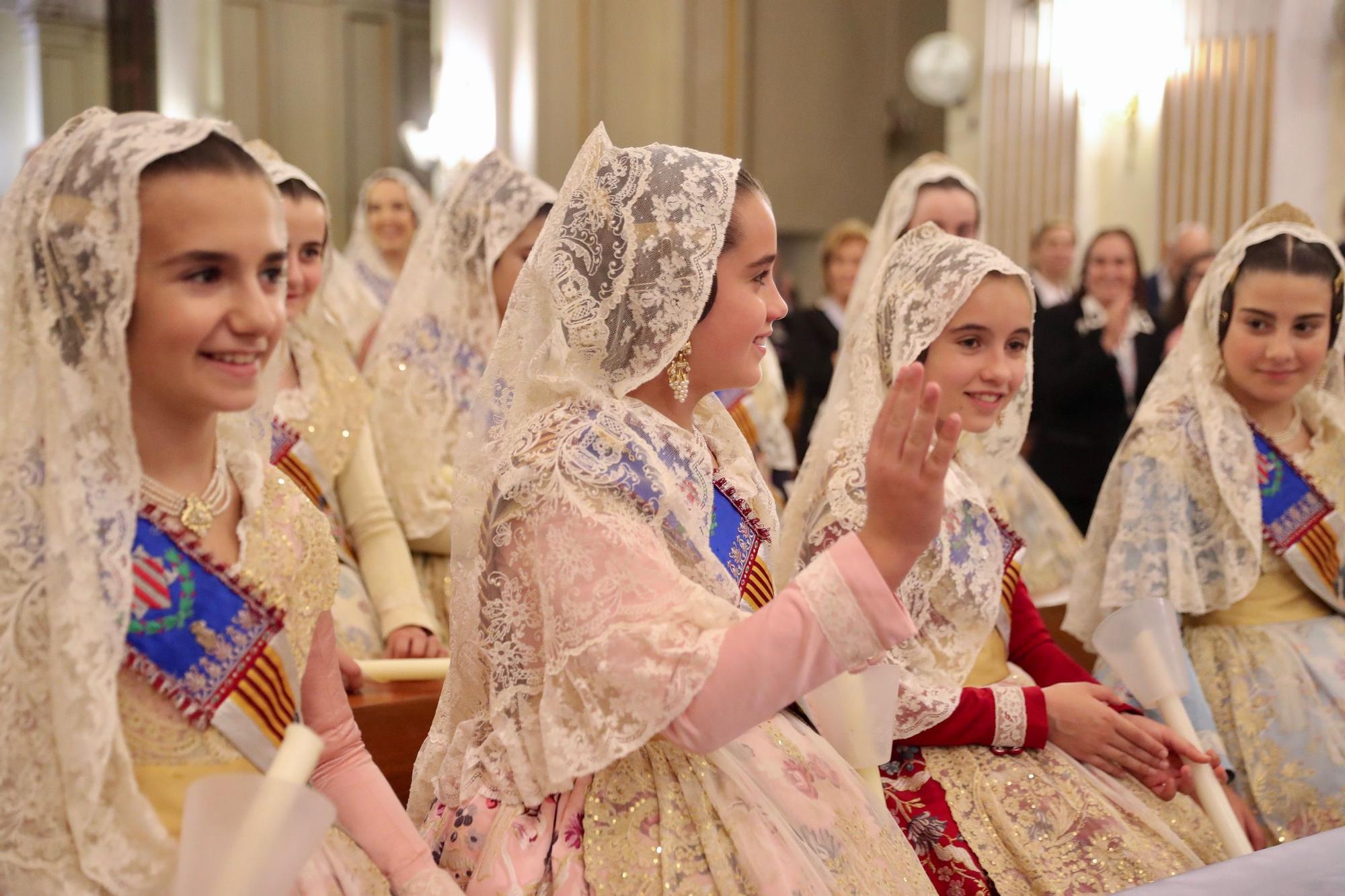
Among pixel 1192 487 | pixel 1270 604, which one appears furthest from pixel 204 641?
pixel 1270 604

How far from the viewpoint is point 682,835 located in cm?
153

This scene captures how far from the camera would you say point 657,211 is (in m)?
1.65

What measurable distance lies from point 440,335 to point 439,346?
0.04 m

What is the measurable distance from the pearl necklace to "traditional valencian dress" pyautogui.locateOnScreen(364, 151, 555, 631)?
59.9 inches

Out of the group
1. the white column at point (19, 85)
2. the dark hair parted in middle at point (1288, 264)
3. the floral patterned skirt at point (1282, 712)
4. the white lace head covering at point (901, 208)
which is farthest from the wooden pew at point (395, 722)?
the white column at point (19, 85)

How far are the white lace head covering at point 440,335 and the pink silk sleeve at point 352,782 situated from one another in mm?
1403

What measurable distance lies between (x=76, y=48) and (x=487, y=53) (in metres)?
2.51

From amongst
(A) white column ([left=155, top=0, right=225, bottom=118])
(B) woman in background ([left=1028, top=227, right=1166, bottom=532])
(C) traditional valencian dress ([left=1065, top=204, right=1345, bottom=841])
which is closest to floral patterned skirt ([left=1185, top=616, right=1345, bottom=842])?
(C) traditional valencian dress ([left=1065, top=204, right=1345, bottom=841])

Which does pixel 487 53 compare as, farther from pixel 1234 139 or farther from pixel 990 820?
pixel 990 820

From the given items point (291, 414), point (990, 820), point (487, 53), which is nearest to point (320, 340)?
point (291, 414)

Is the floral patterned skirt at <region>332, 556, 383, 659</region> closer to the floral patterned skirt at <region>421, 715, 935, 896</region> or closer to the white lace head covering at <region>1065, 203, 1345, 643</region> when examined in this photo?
the floral patterned skirt at <region>421, 715, 935, 896</region>

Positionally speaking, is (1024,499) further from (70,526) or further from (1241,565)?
(70,526)

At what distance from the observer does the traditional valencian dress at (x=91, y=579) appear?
1258 millimetres

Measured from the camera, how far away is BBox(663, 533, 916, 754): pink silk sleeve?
1411mm
